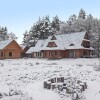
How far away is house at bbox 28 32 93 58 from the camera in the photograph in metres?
65.0

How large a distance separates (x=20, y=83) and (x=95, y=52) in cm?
5876

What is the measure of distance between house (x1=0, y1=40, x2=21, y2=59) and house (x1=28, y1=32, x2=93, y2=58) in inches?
278

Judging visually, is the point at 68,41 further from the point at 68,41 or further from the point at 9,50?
the point at 9,50

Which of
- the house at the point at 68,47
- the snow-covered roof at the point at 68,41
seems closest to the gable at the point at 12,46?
the house at the point at 68,47

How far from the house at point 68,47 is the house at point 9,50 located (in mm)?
7068

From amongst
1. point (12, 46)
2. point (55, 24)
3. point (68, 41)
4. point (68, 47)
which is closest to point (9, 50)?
point (12, 46)

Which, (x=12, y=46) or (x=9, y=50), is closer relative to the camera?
(x=9, y=50)

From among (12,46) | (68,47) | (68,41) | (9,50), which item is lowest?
(9,50)

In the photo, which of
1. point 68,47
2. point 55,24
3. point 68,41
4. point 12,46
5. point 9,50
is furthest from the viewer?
point 55,24

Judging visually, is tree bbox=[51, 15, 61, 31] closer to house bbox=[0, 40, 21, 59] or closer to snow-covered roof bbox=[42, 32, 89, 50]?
snow-covered roof bbox=[42, 32, 89, 50]

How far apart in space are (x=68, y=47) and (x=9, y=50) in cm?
1516

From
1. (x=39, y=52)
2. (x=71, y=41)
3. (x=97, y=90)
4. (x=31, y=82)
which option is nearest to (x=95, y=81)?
(x=97, y=90)

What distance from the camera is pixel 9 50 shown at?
67.6 m

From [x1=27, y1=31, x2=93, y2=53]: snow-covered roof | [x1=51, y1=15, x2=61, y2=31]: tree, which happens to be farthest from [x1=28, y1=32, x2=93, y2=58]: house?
[x1=51, y1=15, x2=61, y2=31]: tree
